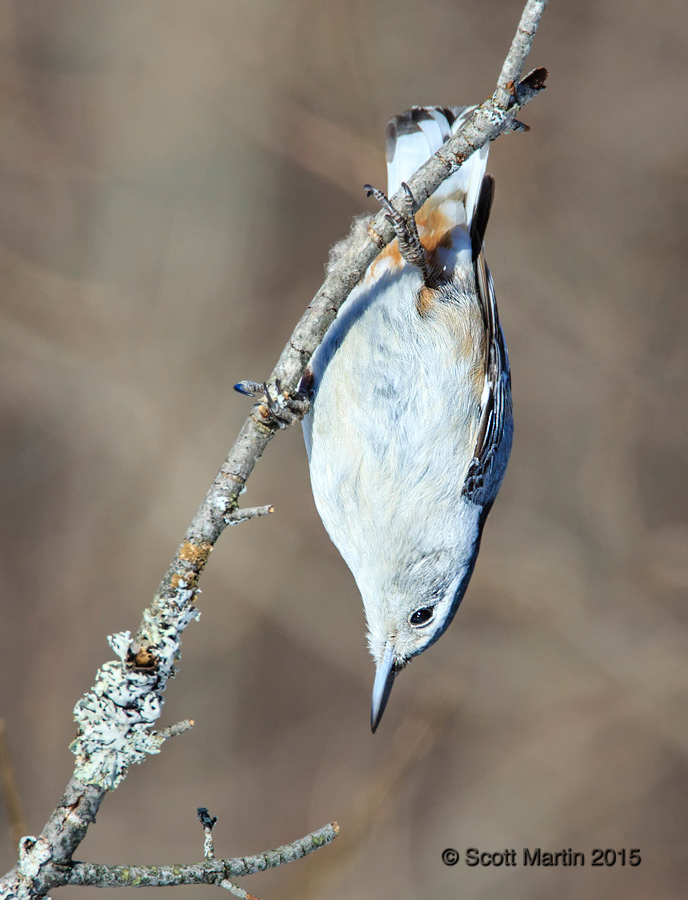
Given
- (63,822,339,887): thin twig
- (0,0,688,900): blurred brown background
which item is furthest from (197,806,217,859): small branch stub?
(0,0,688,900): blurred brown background

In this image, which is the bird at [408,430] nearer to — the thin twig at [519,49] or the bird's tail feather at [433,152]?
the bird's tail feather at [433,152]

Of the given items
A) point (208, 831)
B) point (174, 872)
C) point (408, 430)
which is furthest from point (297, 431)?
point (174, 872)

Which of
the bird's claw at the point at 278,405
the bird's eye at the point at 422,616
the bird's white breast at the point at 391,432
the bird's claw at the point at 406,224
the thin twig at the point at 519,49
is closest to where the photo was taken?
the thin twig at the point at 519,49

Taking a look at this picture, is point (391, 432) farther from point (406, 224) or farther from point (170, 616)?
point (170, 616)

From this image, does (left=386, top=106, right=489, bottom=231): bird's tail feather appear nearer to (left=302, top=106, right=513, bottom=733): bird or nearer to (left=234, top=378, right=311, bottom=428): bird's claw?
(left=302, top=106, right=513, bottom=733): bird

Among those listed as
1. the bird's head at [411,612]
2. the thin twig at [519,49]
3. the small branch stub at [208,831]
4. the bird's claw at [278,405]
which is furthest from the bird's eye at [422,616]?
the thin twig at [519,49]

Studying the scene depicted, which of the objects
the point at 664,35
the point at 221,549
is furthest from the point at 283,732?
the point at 664,35
